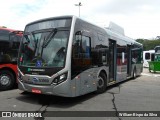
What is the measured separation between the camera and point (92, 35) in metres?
9.16

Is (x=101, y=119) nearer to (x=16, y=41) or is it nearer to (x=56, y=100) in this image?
(x=56, y=100)

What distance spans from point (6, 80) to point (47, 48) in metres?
3.89

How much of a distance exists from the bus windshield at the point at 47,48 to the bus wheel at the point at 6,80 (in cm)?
258

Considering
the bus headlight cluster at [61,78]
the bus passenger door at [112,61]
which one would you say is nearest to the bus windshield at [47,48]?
the bus headlight cluster at [61,78]

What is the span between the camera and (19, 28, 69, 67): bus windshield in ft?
24.7

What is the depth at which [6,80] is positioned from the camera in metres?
10.6

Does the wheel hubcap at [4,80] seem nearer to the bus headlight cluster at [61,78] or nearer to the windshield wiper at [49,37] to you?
the windshield wiper at [49,37]

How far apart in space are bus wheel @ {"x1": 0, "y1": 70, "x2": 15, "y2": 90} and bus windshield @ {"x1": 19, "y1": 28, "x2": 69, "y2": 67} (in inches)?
101

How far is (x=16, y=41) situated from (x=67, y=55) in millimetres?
4757

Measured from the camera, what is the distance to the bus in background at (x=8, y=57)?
10422mm

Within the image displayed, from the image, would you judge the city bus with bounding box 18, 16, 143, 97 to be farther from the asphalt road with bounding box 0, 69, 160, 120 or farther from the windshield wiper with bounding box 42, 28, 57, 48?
the asphalt road with bounding box 0, 69, 160, 120

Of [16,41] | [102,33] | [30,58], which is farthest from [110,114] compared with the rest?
[16,41]

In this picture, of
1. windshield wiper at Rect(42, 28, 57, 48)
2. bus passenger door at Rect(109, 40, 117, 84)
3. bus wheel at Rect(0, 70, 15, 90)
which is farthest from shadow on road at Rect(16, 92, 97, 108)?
bus passenger door at Rect(109, 40, 117, 84)

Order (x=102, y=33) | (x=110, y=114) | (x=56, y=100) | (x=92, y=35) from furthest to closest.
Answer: (x=102, y=33), (x=92, y=35), (x=56, y=100), (x=110, y=114)
